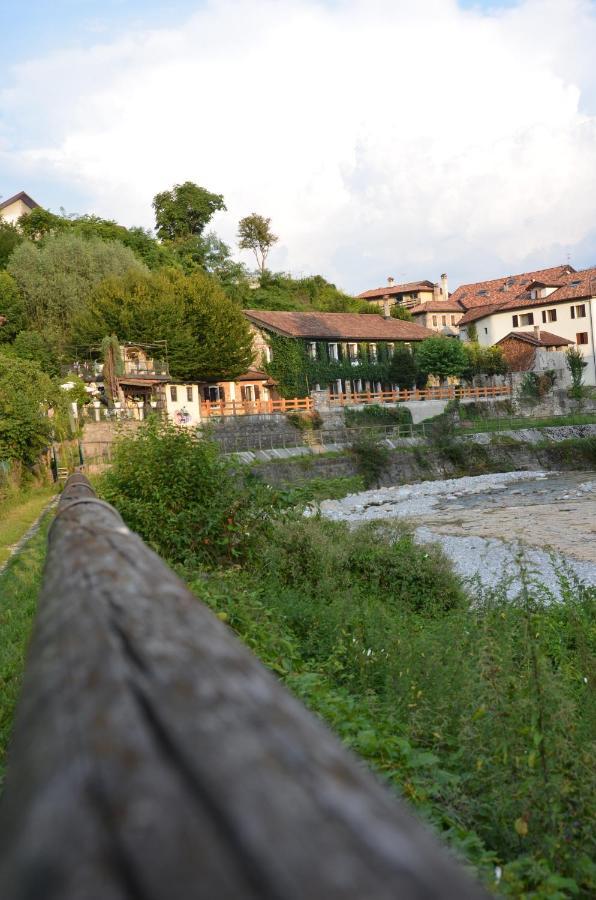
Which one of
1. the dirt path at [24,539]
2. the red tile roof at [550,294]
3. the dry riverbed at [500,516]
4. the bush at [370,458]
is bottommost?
the dry riverbed at [500,516]

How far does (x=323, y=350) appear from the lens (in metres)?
66.0

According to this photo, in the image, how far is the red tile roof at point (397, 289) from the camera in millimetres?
100938

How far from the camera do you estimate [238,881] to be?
0.70 metres

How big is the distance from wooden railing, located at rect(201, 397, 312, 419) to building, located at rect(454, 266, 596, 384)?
29.8 m

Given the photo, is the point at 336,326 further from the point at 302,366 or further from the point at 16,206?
the point at 16,206

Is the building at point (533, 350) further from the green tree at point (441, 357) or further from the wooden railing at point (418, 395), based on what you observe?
the green tree at point (441, 357)

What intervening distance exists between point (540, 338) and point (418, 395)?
19900mm

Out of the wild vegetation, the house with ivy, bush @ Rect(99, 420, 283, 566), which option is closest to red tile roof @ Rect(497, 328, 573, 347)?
the house with ivy

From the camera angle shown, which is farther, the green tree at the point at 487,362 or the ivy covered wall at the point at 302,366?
the green tree at the point at 487,362

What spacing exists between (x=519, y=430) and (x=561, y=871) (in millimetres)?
50748

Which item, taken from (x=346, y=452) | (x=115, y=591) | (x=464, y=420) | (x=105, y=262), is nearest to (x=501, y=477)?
(x=346, y=452)

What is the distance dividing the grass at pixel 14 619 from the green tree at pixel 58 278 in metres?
44.0

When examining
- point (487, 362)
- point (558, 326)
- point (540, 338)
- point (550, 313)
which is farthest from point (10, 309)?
point (558, 326)

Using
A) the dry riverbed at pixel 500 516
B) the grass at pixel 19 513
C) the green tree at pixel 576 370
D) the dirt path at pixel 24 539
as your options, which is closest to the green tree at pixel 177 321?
the dry riverbed at pixel 500 516
